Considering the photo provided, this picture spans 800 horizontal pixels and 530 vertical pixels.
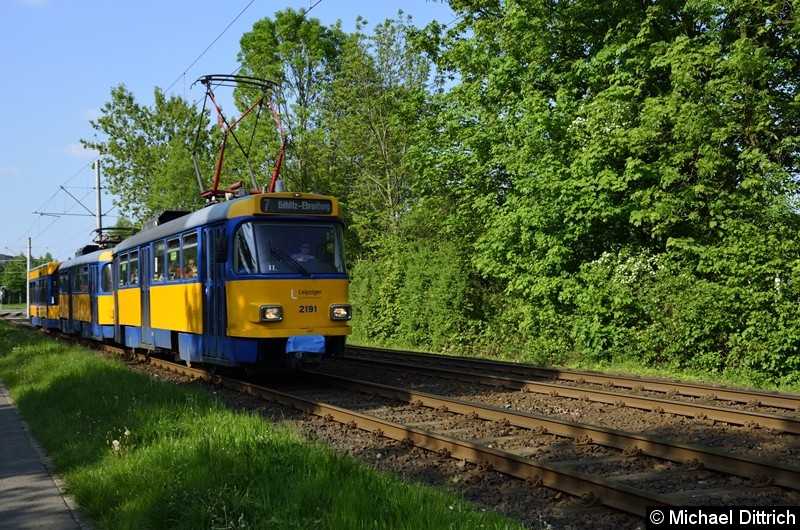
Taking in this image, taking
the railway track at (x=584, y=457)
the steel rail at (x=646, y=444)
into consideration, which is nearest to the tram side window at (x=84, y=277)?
the railway track at (x=584, y=457)

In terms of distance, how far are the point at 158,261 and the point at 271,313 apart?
19.1ft

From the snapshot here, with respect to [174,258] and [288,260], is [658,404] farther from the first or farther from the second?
[174,258]

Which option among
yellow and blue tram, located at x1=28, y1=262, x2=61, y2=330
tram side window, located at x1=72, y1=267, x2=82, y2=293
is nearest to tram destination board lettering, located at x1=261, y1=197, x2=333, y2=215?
tram side window, located at x1=72, y1=267, x2=82, y2=293

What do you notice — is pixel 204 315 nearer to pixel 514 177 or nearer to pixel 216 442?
pixel 216 442

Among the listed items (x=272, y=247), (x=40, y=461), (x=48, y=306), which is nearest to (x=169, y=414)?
(x=40, y=461)

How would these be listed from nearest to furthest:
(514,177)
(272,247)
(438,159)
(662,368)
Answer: (272,247) → (662,368) → (514,177) → (438,159)

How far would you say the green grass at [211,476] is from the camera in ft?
17.7

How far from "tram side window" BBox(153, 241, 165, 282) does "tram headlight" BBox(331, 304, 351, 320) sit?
546cm

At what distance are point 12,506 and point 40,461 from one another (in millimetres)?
1957

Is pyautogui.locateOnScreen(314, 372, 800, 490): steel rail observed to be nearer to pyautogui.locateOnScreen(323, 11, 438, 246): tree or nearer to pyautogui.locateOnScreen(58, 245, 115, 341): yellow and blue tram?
pyautogui.locateOnScreen(58, 245, 115, 341): yellow and blue tram

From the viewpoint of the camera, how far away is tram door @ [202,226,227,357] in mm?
13805

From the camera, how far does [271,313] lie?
13.1 meters

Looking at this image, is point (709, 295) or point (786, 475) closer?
point (786, 475)

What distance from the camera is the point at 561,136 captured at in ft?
63.6
